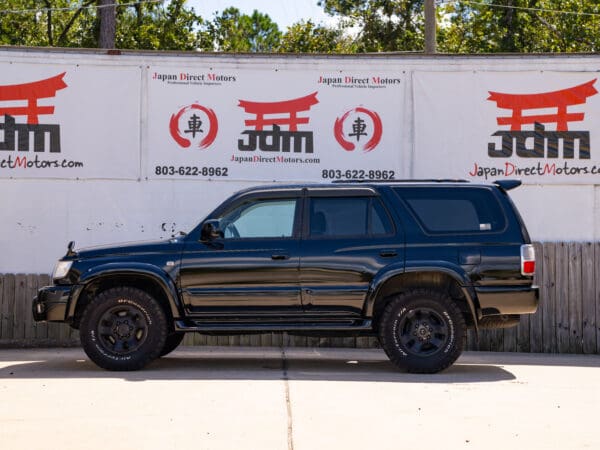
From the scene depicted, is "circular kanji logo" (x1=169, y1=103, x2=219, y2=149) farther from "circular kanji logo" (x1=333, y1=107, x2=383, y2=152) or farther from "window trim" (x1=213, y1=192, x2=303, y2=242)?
"window trim" (x1=213, y1=192, x2=303, y2=242)

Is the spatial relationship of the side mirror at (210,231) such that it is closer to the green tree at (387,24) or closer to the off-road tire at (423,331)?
the off-road tire at (423,331)

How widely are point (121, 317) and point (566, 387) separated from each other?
14.3 ft

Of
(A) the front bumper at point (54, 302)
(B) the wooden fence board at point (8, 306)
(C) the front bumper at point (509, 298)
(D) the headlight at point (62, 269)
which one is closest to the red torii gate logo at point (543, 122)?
(C) the front bumper at point (509, 298)

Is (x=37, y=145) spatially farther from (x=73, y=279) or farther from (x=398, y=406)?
(x=398, y=406)

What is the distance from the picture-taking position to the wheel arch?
35.7ft

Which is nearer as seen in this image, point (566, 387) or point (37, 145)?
point (566, 387)

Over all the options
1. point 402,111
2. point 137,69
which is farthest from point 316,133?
point 137,69

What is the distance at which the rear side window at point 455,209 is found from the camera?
1091cm

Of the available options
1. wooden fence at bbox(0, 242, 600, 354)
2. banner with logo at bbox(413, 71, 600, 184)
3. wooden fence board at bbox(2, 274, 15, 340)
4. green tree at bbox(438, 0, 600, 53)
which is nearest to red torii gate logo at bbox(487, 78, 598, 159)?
banner with logo at bbox(413, 71, 600, 184)

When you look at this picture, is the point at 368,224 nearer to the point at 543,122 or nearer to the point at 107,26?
the point at 543,122

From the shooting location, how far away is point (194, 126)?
46.8ft

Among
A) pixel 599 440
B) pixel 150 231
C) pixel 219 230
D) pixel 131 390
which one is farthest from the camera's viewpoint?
pixel 150 231

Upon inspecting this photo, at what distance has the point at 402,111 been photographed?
1438cm

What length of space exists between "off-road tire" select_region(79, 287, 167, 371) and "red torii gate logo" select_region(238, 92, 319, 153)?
152 inches
